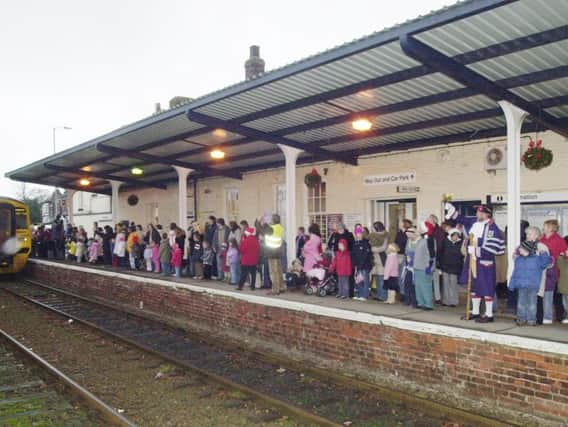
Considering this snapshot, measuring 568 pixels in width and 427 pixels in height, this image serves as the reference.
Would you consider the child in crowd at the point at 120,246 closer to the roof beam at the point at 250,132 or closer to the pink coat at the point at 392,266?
the roof beam at the point at 250,132

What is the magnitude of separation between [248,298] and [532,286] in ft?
15.5

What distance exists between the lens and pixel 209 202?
61.0ft

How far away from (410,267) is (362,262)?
1047 millimetres

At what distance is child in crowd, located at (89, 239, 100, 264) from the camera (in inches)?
735

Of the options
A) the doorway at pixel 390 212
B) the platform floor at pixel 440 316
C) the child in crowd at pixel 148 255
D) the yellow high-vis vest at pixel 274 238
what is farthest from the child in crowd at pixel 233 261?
the child in crowd at pixel 148 255

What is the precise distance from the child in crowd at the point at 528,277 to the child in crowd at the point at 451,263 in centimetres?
142

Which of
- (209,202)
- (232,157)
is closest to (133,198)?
(209,202)

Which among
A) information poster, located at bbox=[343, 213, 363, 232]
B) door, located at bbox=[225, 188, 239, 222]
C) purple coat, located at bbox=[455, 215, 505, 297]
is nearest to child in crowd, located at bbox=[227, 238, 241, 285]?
information poster, located at bbox=[343, 213, 363, 232]

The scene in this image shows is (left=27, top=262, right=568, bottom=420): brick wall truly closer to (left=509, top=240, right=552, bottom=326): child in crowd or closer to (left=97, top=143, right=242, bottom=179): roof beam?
(left=509, top=240, right=552, bottom=326): child in crowd

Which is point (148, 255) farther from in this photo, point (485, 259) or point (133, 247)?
point (485, 259)

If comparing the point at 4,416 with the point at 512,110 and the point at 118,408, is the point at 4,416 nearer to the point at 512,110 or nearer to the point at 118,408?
the point at 118,408

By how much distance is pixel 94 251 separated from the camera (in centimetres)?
1873

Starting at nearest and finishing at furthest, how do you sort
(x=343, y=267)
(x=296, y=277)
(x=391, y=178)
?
(x=343, y=267) → (x=296, y=277) → (x=391, y=178)

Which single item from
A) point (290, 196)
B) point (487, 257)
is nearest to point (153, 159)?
point (290, 196)
